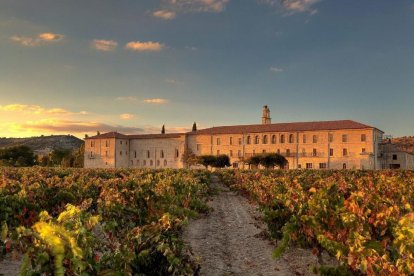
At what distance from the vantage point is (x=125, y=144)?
273 ft

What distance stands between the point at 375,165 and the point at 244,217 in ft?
177

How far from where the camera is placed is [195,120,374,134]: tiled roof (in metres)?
65.9

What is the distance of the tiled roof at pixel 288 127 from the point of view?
216 feet

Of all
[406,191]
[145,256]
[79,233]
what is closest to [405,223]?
[145,256]

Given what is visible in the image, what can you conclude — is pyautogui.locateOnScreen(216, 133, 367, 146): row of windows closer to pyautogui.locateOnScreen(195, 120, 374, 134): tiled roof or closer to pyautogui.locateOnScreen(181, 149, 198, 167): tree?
pyautogui.locateOnScreen(195, 120, 374, 134): tiled roof

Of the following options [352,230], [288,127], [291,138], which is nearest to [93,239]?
[352,230]

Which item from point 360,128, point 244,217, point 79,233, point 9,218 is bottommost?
point 244,217

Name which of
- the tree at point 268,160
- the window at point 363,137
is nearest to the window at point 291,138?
the tree at point 268,160

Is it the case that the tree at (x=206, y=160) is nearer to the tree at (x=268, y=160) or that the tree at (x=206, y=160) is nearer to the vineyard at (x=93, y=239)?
the tree at (x=268, y=160)

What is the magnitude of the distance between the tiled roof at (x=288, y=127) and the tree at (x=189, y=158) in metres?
4.41

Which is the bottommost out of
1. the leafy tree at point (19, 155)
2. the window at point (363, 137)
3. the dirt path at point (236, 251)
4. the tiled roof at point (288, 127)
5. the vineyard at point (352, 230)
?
the dirt path at point (236, 251)

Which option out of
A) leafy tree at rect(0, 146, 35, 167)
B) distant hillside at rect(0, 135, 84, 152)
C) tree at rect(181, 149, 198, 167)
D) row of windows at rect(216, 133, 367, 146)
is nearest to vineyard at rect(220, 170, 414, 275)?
row of windows at rect(216, 133, 367, 146)

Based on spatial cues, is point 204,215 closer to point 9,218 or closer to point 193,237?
point 193,237

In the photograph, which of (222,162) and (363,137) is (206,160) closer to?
(222,162)
